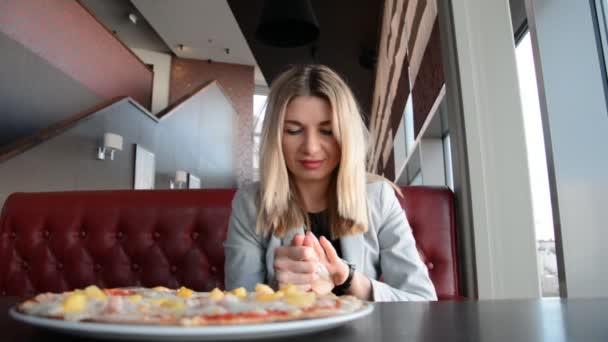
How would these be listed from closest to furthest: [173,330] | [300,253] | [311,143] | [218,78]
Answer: [173,330], [300,253], [311,143], [218,78]

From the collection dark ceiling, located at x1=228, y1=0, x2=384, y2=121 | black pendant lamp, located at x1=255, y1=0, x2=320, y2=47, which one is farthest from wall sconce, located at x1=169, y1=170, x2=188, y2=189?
black pendant lamp, located at x1=255, y1=0, x2=320, y2=47

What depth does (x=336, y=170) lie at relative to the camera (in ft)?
4.61

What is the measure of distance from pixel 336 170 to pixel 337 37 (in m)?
5.82

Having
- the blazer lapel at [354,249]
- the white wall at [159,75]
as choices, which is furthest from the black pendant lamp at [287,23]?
the white wall at [159,75]

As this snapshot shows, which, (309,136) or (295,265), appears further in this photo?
(309,136)

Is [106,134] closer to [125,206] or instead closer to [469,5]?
[125,206]

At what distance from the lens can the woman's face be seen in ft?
4.27

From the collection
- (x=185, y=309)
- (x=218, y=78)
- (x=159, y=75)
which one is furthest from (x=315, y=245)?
(x=218, y=78)

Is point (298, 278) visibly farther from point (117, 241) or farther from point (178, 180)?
point (178, 180)

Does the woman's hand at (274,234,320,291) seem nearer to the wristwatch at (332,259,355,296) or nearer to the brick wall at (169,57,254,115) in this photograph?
the wristwatch at (332,259,355,296)

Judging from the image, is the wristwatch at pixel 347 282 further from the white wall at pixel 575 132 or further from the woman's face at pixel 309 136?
the white wall at pixel 575 132

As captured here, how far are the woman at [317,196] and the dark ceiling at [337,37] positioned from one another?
392cm

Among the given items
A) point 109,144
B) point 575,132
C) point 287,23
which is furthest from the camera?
point 109,144

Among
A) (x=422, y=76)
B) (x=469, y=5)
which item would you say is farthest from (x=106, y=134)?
(x=469, y=5)
